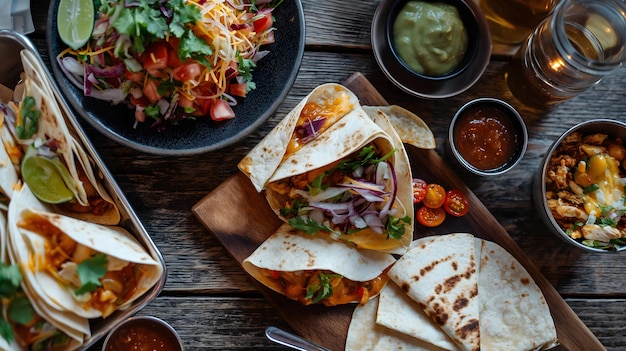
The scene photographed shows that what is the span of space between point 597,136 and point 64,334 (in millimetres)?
2364

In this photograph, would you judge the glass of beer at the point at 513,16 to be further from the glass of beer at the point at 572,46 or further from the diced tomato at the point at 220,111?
the diced tomato at the point at 220,111

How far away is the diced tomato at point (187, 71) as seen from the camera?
2.49 meters

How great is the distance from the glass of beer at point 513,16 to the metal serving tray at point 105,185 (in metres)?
1.83

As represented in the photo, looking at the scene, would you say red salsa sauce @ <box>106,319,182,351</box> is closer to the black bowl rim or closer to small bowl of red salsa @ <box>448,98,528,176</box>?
small bowl of red salsa @ <box>448,98,528,176</box>

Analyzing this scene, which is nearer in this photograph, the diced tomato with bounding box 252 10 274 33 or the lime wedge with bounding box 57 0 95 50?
the lime wedge with bounding box 57 0 95 50

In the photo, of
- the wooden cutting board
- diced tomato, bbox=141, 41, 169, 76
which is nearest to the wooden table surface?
the wooden cutting board

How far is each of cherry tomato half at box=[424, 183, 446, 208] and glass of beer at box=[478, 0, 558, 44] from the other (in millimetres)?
801

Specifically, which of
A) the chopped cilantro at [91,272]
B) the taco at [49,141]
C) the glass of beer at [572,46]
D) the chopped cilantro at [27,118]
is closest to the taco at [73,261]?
the chopped cilantro at [91,272]

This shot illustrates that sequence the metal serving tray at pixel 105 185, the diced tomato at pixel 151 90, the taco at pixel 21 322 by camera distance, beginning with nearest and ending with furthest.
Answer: the taco at pixel 21 322 < the metal serving tray at pixel 105 185 < the diced tomato at pixel 151 90

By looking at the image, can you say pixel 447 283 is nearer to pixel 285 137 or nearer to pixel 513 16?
pixel 285 137

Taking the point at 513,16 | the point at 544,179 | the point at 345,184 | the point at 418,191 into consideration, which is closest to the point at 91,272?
the point at 345,184

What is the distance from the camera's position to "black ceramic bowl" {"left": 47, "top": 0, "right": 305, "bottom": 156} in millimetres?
2541

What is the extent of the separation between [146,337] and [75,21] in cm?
129

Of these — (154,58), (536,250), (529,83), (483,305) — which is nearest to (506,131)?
(529,83)
